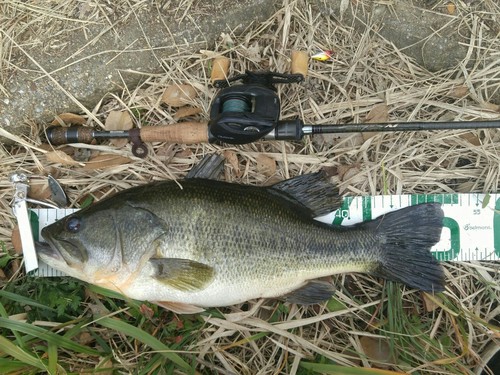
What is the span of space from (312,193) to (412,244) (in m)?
0.79

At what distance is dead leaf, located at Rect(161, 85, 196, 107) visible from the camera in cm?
336

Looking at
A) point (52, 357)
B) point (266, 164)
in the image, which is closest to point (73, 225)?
point (52, 357)

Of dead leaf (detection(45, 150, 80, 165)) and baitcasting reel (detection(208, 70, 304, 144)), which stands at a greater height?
baitcasting reel (detection(208, 70, 304, 144))

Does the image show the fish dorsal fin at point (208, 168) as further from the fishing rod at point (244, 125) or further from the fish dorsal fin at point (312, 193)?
the fish dorsal fin at point (312, 193)

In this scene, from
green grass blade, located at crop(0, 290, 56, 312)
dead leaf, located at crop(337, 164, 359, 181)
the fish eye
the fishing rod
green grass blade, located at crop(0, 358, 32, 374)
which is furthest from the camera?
dead leaf, located at crop(337, 164, 359, 181)

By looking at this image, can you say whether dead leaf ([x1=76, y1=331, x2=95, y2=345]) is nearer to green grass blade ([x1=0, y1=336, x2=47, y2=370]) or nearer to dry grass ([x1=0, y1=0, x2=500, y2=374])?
dry grass ([x1=0, y1=0, x2=500, y2=374])

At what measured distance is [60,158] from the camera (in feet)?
10.7

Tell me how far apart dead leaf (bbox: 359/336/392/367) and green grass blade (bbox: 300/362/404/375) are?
0.38 m

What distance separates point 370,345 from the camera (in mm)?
3221

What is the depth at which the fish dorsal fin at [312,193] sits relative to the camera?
3.14 m

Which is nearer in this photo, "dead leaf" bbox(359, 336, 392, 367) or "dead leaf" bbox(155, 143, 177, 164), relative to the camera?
"dead leaf" bbox(359, 336, 392, 367)

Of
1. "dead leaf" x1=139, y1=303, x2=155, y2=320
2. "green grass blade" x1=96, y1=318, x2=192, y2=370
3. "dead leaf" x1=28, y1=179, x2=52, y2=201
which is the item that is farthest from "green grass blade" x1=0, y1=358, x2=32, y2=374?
"dead leaf" x1=28, y1=179, x2=52, y2=201

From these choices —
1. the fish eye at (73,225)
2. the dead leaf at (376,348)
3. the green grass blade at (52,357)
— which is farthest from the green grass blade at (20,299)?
the dead leaf at (376,348)

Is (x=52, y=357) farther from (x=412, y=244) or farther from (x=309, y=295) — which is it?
(x=412, y=244)
